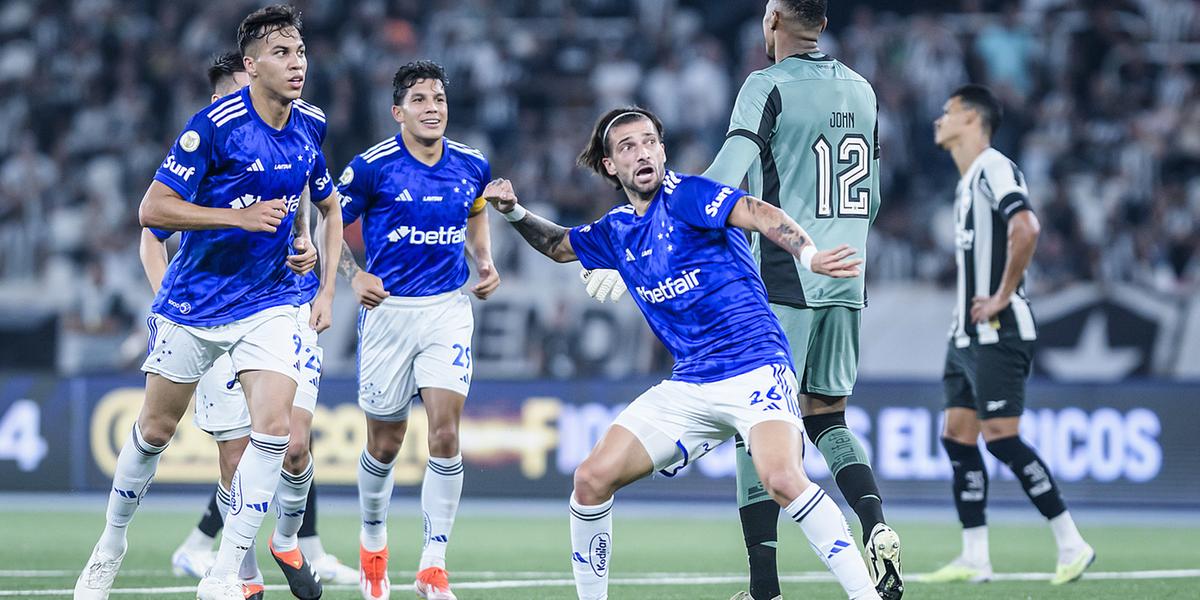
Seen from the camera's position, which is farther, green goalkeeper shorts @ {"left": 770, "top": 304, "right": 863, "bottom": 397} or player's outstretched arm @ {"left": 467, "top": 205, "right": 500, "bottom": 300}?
player's outstretched arm @ {"left": 467, "top": 205, "right": 500, "bottom": 300}

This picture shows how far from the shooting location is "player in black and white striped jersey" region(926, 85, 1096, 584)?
8.68 m

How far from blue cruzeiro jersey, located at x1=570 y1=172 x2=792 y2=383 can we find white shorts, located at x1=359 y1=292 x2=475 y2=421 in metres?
1.87

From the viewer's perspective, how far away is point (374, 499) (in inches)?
304

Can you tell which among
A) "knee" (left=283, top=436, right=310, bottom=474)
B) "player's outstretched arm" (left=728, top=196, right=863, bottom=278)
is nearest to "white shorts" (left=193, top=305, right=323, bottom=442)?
"knee" (left=283, top=436, right=310, bottom=474)

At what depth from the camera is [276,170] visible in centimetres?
675

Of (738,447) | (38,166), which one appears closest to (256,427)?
(738,447)

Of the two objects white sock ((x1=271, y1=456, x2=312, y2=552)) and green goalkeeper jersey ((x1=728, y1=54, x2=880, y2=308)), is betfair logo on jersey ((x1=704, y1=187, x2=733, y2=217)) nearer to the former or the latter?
green goalkeeper jersey ((x1=728, y1=54, x2=880, y2=308))

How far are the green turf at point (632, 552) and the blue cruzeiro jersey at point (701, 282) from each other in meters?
2.01

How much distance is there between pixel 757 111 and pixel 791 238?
1039 millimetres

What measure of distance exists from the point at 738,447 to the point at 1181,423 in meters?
8.33

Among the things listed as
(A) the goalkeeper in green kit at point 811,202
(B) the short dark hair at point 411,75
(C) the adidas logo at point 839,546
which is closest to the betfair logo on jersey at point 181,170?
(B) the short dark hair at point 411,75

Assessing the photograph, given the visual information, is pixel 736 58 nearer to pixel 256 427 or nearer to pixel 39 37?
pixel 39 37

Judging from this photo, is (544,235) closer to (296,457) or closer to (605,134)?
(605,134)

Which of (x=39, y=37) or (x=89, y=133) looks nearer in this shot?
(x=89, y=133)
